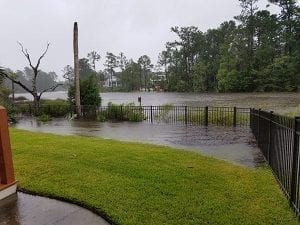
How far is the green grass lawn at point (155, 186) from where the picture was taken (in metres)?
4.04

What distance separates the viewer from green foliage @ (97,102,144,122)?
17336 millimetres

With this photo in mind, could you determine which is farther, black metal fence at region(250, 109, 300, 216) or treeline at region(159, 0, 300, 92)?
treeline at region(159, 0, 300, 92)

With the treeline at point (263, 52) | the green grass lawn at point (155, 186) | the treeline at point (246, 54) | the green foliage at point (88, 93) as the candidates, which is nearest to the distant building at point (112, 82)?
the treeline at point (246, 54)

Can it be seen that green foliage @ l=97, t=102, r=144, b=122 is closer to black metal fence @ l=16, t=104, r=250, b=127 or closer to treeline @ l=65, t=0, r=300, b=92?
black metal fence @ l=16, t=104, r=250, b=127

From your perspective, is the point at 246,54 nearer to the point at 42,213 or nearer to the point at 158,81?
the point at 158,81

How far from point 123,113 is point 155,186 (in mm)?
12922

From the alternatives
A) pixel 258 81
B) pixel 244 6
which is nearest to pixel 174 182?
pixel 258 81

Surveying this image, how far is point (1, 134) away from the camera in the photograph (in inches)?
175

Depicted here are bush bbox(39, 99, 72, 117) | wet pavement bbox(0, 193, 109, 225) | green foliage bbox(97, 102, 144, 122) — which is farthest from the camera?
bush bbox(39, 99, 72, 117)

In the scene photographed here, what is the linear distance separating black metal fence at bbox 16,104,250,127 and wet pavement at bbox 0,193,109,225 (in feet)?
36.7

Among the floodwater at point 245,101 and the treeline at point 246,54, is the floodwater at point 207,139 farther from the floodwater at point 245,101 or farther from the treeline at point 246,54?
the treeline at point 246,54

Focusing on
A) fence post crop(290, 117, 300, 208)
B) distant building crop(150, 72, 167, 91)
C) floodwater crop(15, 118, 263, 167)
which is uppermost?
distant building crop(150, 72, 167, 91)

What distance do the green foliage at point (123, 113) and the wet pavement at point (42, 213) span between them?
41.6 feet

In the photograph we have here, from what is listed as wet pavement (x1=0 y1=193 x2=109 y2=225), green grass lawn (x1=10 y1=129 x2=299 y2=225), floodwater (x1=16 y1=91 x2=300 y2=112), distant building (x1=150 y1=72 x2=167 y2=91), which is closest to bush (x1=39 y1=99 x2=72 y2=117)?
floodwater (x1=16 y1=91 x2=300 y2=112)
